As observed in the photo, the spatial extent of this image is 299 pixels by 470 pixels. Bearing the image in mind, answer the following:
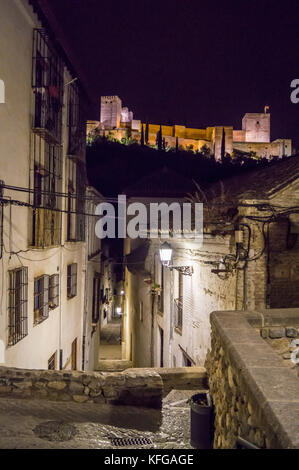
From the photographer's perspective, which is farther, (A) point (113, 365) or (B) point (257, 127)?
(B) point (257, 127)

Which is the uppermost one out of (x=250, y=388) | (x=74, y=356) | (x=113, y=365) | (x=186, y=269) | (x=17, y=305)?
(x=186, y=269)

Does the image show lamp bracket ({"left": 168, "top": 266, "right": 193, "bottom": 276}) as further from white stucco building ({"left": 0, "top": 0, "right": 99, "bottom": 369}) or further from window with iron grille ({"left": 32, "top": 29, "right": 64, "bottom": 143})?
window with iron grille ({"left": 32, "top": 29, "right": 64, "bottom": 143})

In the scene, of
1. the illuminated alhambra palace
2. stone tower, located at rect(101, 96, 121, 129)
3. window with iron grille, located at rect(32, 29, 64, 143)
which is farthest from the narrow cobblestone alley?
stone tower, located at rect(101, 96, 121, 129)

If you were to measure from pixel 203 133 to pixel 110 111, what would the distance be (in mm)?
20599

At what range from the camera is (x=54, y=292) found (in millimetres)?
11500

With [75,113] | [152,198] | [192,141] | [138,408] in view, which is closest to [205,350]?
[138,408]

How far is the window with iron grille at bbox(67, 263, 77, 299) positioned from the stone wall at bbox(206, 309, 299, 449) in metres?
8.84

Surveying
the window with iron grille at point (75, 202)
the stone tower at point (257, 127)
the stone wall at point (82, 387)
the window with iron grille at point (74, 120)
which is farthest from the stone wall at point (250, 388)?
the stone tower at point (257, 127)

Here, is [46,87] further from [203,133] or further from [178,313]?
[203,133]

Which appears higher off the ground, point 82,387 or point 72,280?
→ point 72,280

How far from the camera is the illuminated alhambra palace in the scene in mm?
64875

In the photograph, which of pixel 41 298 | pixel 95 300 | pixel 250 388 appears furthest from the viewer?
pixel 95 300

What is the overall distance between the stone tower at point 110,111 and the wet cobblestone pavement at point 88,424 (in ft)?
207

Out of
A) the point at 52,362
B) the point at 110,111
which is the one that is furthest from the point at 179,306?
the point at 110,111
